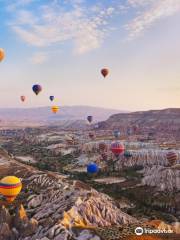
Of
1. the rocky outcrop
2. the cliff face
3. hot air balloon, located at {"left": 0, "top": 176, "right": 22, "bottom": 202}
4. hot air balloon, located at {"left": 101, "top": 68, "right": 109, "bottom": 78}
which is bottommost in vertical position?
the rocky outcrop

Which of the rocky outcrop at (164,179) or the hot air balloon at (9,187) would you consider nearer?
the hot air balloon at (9,187)

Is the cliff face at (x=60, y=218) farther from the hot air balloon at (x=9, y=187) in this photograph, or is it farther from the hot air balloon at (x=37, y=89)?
the hot air balloon at (x=37, y=89)

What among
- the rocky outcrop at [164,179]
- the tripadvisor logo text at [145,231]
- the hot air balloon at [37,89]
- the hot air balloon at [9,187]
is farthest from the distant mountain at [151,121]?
the tripadvisor logo text at [145,231]

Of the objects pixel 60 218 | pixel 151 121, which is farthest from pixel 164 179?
pixel 151 121

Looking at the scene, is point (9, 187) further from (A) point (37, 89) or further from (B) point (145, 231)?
(A) point (37, 89)

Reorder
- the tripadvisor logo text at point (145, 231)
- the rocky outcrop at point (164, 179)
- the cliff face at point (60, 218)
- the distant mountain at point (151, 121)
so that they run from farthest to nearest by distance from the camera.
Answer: the distant mountain at point (151, 121), the rocky outcrop at point (164, 179), the cliff face at point (60, 218), the tripadvisor logo text at point (145, 231)

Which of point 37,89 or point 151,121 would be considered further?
point 151,121

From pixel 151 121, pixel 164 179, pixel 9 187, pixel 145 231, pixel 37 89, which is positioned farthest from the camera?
pixel 151 121

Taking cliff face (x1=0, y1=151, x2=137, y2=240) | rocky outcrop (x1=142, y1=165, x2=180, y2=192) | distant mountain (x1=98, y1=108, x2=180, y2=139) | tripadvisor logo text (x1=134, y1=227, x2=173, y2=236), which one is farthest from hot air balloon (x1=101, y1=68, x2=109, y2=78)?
distant mountain (x1=98, y1=108, x2=180, y2=139)

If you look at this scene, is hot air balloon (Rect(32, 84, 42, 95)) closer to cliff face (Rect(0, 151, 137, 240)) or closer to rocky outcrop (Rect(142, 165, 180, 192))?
rocky outcrop (Rect(142, 165, 180, 192))

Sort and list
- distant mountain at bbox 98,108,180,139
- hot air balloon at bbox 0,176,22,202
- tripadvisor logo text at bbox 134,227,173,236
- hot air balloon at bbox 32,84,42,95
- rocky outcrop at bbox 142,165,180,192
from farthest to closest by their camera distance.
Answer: distant mountain at bbox 98,108,180,139 → hot air balloon at bbox 32,84,42,95 → rocky outcrop at bbox 142,165,180,192 → hot air balloon at bbox 0,176,22,202 → tripadvisor logo text at bbox 134,227,173,236

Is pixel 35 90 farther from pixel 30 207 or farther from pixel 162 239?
pixel 162 239
